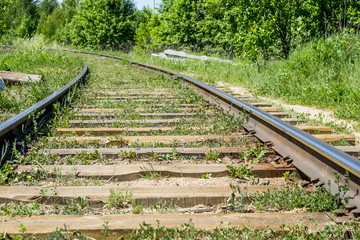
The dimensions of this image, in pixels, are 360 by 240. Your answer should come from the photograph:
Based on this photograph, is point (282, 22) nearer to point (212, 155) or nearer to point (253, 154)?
point (253, 154)

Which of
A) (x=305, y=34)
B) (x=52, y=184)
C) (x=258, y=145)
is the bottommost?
(x=52, y=184)

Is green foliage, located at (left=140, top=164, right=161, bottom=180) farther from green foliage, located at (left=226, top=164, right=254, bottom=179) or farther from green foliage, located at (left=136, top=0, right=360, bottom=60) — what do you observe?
green foliage, located at (left=136, top=0, right=360, bottom=60)

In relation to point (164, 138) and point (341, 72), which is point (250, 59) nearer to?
point (341, 72)

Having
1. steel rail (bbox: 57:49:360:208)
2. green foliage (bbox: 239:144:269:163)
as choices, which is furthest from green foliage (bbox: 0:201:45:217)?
steel rail (bbox: 57:49:360:208)

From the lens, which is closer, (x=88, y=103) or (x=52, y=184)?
(x=52, y=184)

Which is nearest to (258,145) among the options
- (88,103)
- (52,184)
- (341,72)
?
(52,184)

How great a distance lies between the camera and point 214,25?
25188mm

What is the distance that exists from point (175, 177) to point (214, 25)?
2384cm

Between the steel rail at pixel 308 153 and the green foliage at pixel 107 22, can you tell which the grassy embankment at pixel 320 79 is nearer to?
the steel rail at pixel 308 153

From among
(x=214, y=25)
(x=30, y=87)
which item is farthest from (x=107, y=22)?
(x=30, y=87)

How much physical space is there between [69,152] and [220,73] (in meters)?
8.43

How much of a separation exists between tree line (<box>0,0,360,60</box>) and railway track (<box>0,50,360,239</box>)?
565cm

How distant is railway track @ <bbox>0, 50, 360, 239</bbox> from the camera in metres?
1.92

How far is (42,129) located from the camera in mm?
3707
